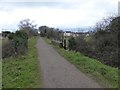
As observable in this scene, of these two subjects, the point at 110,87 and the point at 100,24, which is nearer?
the point at 110,87

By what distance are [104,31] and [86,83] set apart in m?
23.8

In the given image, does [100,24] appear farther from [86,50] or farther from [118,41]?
[118,41]

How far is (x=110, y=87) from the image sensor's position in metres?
10.4

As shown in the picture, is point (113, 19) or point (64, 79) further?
point (113, 19)

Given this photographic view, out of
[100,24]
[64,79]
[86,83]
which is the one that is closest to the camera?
[86,83]

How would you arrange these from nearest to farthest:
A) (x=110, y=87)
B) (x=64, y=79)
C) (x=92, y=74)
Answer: (x=110, y=87), (x=64, y=79), (x=92, y=74)

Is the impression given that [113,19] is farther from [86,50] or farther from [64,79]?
[64,79]

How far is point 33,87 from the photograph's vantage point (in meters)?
10.9

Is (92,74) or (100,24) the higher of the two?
(100,24)

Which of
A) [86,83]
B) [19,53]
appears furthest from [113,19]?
[86,83]

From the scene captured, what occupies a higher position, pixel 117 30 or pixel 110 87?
pixel 117 30

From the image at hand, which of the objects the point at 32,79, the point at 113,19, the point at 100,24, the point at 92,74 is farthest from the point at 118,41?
the point at 32,79

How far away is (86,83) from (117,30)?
19508 mm

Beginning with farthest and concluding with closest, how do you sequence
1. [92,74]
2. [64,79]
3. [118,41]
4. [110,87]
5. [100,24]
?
[100,24] < [118,41] < [92,74] < [64,79] < [110,87]
